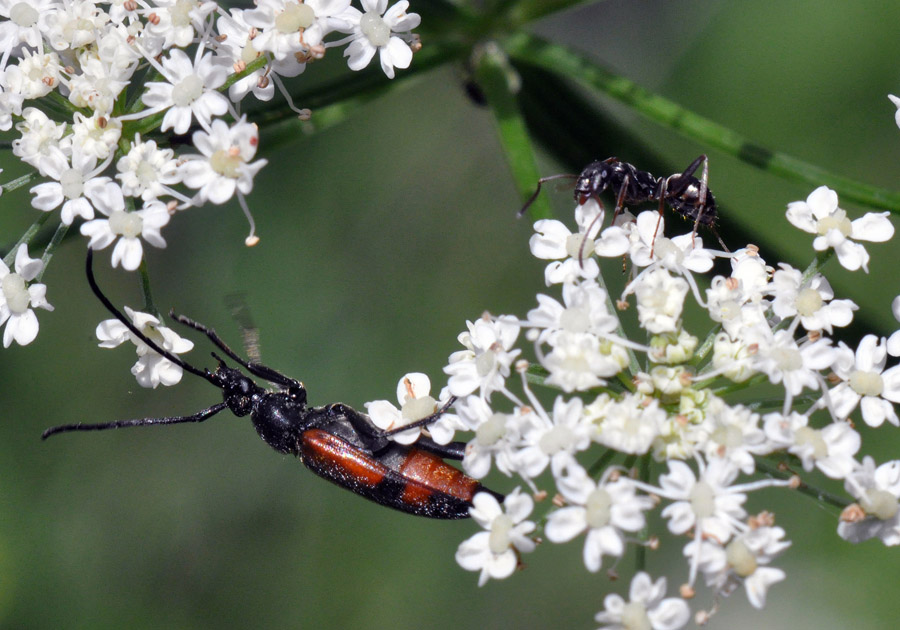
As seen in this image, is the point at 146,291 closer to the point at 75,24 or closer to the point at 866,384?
the point at 75,24

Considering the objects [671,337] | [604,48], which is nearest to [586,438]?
[671,337]

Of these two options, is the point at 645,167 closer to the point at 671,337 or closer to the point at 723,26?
the point at 671,337

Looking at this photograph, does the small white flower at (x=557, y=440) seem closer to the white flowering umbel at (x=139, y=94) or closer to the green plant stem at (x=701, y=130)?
the white flowering umbel at (x=139, y=94)

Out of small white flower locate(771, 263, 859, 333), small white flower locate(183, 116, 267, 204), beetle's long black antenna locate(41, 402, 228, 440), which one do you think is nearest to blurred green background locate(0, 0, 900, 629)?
beetle's long black antenna locate(41, 402, 228, 440)

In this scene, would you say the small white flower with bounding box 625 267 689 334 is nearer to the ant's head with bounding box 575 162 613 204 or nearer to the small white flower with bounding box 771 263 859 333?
the small white flower with bounding box 771 263 859 333

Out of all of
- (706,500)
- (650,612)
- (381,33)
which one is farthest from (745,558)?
(381,33)

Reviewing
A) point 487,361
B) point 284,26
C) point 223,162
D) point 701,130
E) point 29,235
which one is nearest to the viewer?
point 487,361
